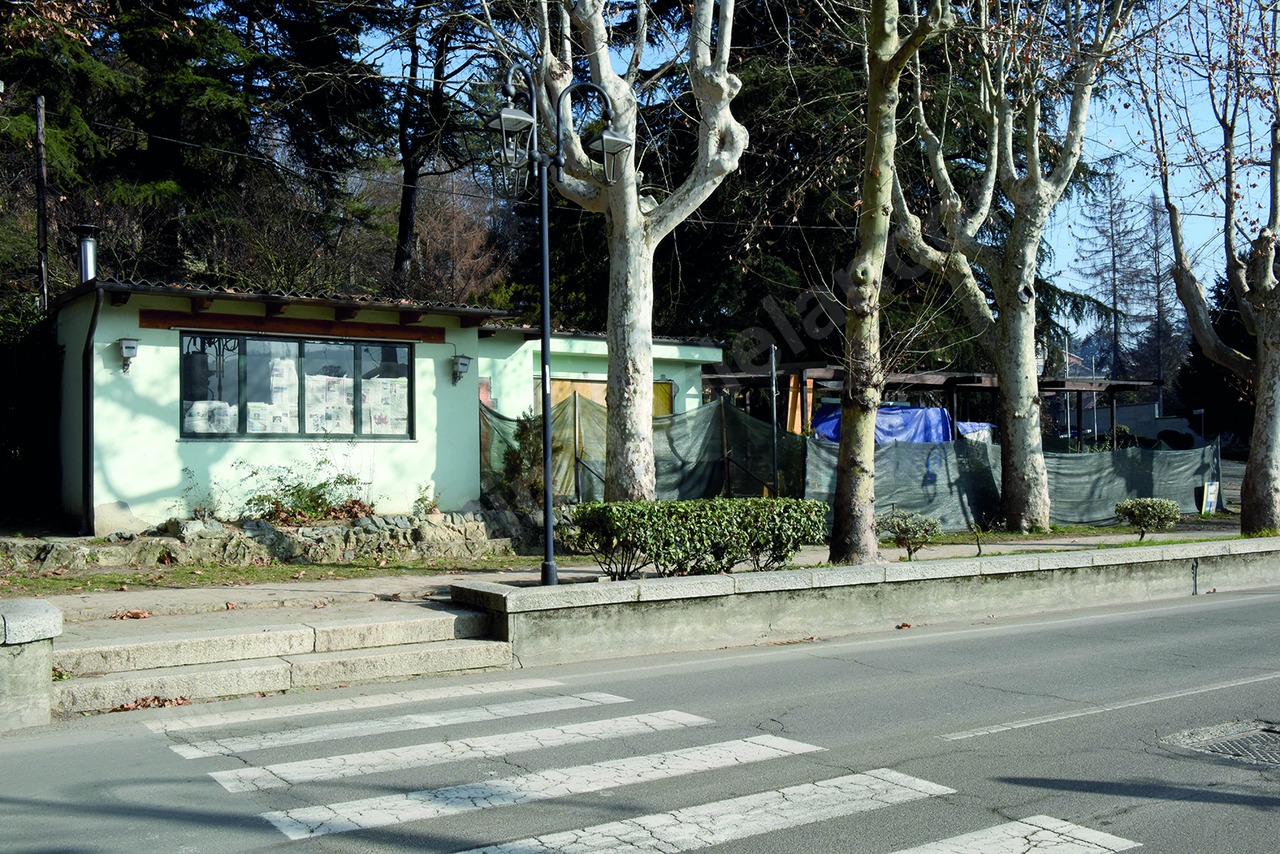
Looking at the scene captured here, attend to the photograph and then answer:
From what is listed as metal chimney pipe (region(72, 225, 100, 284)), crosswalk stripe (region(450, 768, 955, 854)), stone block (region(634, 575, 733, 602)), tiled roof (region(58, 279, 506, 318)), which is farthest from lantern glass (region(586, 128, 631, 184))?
metal chimney pipe (region(72, 225, 100, 284))

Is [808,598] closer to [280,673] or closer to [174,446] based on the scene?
[280,673]

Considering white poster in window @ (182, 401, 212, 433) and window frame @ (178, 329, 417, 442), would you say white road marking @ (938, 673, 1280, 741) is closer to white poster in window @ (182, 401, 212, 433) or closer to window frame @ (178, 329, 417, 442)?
window frame @ (178, 329, 417, 442)

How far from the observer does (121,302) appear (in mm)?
14828

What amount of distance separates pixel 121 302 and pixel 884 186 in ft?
33.9

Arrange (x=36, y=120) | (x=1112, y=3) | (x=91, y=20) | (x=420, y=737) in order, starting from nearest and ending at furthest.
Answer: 1. (x=420, y=737)
2. (x=91, y=20)
3. (x=1112, y=3)
4. (x=36, y=120)

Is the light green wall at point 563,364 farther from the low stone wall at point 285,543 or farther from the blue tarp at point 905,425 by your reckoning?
the blue tarp at point 905,425

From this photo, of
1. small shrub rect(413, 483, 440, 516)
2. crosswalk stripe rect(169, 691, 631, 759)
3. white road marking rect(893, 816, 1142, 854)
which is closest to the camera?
white road marking rect(893, 816, 1142, 854)

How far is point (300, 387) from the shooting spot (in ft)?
53.8

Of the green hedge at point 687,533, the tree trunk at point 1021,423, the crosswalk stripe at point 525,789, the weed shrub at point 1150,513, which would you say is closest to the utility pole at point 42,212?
the green hedge at point 687,533

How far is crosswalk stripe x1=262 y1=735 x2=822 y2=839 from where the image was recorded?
17.4 feet

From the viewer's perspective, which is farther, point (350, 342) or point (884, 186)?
point (350, 342)

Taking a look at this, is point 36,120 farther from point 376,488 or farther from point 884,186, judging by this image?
point 884,186

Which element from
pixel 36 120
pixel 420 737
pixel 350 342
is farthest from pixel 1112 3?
pixel 36 120

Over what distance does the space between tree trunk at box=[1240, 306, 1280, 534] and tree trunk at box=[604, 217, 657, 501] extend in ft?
39.8
